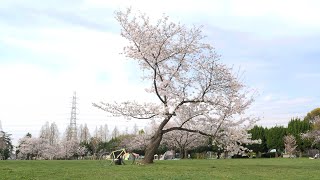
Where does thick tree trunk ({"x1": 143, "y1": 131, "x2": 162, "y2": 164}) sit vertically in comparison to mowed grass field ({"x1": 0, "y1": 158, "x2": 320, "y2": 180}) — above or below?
above

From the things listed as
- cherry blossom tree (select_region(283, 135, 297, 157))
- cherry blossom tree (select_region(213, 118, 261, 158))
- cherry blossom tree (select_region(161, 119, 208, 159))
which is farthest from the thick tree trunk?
cherry blossom tree (select_region(283, 135, 297, 157))

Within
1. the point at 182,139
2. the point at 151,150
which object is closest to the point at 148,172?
the point at 151,150

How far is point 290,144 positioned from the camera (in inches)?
2842

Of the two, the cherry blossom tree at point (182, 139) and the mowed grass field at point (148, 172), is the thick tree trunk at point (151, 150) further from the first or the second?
the cherry blossom tree at point (182, 139)

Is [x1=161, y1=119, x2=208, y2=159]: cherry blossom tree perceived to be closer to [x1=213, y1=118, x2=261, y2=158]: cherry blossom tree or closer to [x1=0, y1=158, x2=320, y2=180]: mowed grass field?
[x1=213, y1=118, x2=261, y2=158]: cherry blossom tree

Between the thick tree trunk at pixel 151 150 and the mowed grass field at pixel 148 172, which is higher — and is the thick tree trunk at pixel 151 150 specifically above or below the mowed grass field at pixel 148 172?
above

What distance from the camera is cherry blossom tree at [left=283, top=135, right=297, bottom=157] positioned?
70312mm

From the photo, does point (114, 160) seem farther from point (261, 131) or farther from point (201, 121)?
point (261, 131)

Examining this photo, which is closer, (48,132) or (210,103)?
(210,103)

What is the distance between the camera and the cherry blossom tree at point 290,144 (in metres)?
70.3

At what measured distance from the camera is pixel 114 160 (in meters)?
26.3

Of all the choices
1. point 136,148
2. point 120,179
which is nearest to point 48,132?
point 136,148

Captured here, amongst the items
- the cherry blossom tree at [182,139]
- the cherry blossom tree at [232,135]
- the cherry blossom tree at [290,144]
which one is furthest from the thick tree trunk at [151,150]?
the cherry blossom tree at [290,144]

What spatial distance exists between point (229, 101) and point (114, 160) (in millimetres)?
8421
